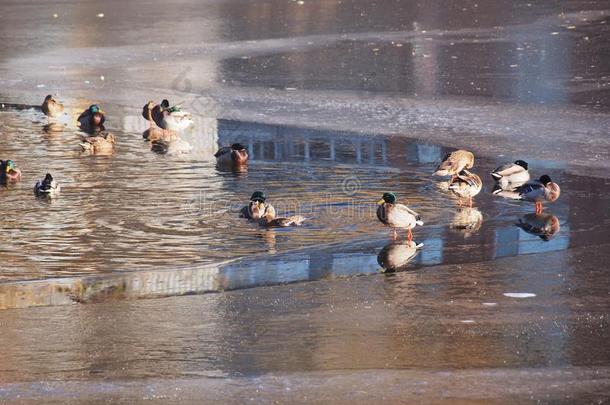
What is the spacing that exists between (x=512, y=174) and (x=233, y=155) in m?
2.96

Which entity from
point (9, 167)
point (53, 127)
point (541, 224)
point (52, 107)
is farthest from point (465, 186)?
point (52, 107)

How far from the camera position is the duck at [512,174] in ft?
37.1

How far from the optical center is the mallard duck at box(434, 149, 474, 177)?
1173 centimetres

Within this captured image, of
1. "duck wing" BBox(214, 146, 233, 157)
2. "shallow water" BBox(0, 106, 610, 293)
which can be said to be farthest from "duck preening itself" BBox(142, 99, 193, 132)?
"duck wing" BBox(214, 146, 233, 157)

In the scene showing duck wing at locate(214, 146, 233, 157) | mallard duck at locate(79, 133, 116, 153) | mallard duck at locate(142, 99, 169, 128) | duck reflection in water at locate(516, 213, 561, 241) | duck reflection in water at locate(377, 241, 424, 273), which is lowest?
duck reflection in water at locate(377, 241, 424, 273)

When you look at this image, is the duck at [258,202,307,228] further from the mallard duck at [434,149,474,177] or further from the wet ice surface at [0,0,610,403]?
the mallard duck at [434,149,474,177]

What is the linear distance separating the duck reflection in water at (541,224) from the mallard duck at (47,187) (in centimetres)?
413

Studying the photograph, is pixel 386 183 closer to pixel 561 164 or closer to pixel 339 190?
pixel 339 190

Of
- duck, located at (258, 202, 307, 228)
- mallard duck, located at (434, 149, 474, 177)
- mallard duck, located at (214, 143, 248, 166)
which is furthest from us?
mallard duck, located at (214, 143, 248, 166)

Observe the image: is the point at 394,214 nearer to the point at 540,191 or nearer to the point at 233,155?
the point at 540,191

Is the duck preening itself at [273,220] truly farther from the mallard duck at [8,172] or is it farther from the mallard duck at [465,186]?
the mallard duck at [8,172]

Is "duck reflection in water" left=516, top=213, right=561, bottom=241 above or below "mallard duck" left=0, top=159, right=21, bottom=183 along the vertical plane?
below

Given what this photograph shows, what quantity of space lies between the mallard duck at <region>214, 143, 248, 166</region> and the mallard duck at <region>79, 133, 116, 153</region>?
56.1 inches

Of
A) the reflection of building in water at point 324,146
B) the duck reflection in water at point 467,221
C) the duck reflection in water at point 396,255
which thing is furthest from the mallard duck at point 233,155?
the duck reflection in water at point 396,255
